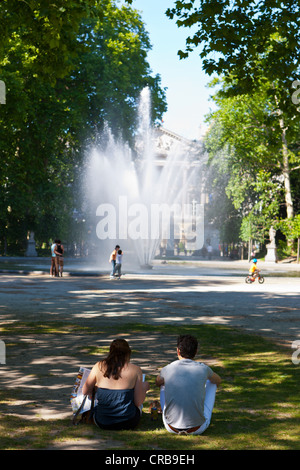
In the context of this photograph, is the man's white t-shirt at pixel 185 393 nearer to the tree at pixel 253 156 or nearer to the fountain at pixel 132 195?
the fountain at pixel 132 195

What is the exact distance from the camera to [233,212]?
66.9m

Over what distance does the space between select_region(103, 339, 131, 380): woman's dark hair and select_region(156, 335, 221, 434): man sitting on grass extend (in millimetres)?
400

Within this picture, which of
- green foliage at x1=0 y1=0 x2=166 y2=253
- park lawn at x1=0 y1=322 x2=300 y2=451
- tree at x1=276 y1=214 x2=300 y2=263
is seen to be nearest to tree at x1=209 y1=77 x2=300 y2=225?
tree at x1=276 y1=214 x2=300 y2=263

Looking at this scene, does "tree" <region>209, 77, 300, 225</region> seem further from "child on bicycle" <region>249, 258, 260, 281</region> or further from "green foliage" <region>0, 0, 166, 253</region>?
"child on bicycle" <region>249, 258, 260, 281</region>

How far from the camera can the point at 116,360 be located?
240 inches

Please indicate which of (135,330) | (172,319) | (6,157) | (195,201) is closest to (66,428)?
(135,330)

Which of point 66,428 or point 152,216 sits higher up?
point 152,216

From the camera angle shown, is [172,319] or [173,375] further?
[172,319]

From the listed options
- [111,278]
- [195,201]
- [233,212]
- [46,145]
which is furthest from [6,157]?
[195,201]

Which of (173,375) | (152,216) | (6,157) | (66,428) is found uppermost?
(6,157)

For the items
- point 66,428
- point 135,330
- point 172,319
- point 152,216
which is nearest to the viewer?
point 66,428

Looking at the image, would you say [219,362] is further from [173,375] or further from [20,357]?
[173,375]
